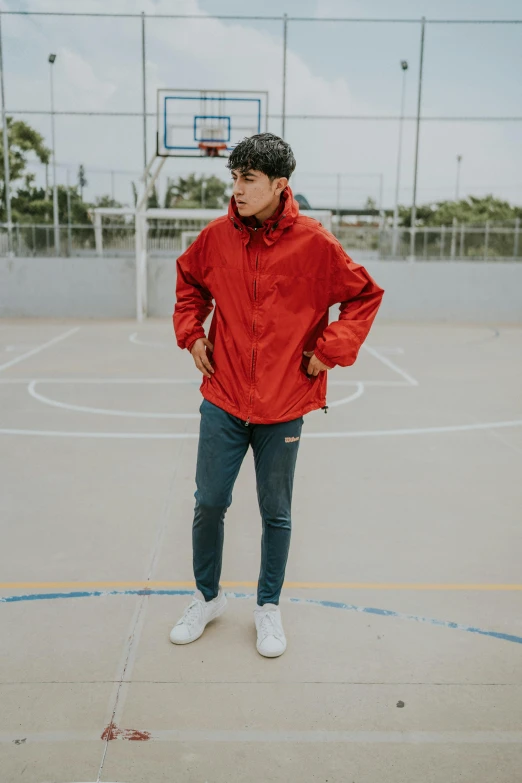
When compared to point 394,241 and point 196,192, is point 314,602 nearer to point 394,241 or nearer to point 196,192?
point 394,241

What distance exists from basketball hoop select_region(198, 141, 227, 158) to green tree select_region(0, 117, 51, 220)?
18.7 ft

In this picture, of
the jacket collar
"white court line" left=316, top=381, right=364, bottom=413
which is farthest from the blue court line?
"white court line" left=316, top=381, right=364, bottom=413

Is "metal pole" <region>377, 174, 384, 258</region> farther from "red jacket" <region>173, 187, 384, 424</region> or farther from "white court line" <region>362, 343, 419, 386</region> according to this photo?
"red jacket" <region>173, 187, 384, 424</region>

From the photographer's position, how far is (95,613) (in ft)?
8.63

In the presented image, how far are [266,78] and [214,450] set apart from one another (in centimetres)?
1617

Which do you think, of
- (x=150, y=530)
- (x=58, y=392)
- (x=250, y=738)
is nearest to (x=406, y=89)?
(x=58, y=392)

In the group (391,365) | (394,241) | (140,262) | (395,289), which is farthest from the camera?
(394,241)

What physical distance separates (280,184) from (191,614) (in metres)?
1.58

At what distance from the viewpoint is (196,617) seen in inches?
99.0

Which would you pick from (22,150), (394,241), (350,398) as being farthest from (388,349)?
(22,150)

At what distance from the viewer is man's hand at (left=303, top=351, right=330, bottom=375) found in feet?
7.64

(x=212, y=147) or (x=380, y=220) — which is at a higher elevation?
(x=212, y=147)

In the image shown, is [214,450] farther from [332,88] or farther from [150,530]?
[332,88]

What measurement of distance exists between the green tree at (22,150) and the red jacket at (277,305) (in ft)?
54.2
